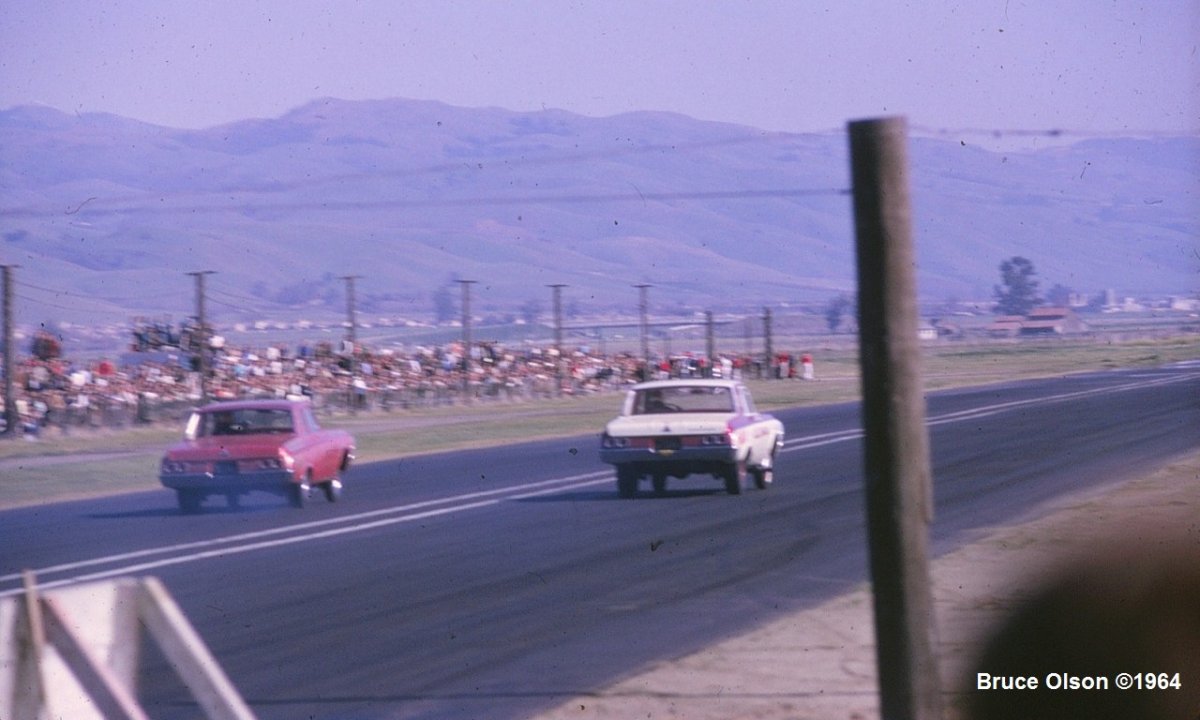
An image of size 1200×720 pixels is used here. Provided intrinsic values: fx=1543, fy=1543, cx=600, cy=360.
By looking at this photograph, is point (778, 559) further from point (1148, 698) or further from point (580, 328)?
point (580, 328)

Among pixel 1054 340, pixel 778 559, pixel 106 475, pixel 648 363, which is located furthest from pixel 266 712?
pixel 1054 340

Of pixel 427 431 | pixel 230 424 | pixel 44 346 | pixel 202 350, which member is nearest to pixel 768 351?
pixel 427 431

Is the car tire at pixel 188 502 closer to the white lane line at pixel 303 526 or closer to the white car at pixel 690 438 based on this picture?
the white lane line at pixel 303 526

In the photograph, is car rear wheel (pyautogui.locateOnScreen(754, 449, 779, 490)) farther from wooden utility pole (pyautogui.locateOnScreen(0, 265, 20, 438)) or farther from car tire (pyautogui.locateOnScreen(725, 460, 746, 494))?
wooden utility pole (pyautogui.locateOnScreen(0, 265, 20, 438))

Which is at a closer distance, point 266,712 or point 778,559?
point 266,712

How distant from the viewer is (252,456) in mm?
21172

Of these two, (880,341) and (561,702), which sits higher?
(880,341)

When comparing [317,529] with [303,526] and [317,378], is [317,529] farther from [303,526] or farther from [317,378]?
[317,378]

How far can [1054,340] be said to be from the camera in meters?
101

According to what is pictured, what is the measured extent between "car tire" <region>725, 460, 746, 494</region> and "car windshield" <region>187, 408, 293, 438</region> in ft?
20.7

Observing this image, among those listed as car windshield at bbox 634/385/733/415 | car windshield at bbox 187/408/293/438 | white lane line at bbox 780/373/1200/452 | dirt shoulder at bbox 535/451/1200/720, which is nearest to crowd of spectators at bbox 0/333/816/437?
white lane line at bbox 780/373/1200/452

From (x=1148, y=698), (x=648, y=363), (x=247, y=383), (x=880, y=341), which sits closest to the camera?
(x=880, y=341)

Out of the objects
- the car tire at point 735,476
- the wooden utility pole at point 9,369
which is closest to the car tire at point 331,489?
the car tire at point 735,476

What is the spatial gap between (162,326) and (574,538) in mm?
47770
